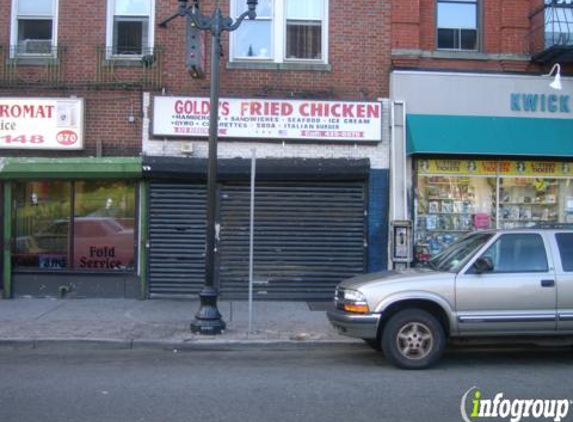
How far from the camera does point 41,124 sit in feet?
42.7

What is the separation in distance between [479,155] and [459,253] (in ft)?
17.0

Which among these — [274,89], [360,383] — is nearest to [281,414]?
[360,383]

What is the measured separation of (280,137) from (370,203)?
7.41 ft

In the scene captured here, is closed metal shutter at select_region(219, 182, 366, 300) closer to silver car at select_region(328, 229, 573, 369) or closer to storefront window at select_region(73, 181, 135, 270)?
storefront window at select_region(73, 181, 135, 270)

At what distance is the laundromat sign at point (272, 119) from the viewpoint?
13109mm

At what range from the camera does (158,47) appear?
530 inches

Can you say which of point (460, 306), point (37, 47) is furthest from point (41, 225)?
point (460, 306)

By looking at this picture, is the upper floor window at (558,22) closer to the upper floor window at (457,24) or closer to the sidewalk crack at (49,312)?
the upper floor window at (457,24)

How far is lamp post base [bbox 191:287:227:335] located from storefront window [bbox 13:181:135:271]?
12.3 ft

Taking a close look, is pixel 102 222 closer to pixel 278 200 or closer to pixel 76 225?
pixel 76 225

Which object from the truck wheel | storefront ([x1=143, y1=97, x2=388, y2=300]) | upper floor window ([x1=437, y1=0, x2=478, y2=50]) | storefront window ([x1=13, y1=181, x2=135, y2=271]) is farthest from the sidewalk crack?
upper floor window ([x1=437, y1=0, x2=478, y2=50])

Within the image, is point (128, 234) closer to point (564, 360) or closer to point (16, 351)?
point (16, 351)

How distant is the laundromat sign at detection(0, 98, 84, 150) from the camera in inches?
512

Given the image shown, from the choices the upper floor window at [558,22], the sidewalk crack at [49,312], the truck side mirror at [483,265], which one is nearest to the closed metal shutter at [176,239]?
the sidewalk crack at [49,312]
